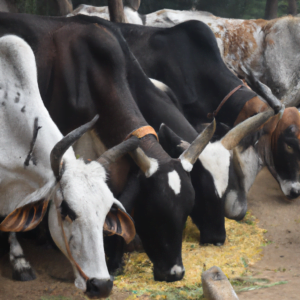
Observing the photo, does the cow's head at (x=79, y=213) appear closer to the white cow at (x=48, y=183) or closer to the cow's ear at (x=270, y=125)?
the white cow at (x=48, y=183)

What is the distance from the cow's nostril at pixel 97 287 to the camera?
2.05 metres

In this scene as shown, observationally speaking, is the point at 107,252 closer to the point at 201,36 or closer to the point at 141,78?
the point at 141,78

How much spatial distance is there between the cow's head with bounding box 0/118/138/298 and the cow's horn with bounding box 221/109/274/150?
1.34 meters

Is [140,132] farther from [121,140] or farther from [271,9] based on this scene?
[271,9]

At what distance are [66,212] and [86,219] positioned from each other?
0.43 feet

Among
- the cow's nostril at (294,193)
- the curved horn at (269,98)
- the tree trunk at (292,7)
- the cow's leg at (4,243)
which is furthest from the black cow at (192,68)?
the tree trunk at (292,7)

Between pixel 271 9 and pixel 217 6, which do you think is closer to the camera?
pixel 271 9

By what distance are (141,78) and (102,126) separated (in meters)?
0.62

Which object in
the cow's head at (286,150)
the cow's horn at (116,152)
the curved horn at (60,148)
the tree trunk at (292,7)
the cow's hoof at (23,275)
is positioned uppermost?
the curved horn at (60,148)

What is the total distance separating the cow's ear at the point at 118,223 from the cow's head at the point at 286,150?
8.53 feet

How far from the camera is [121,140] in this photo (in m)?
3.11

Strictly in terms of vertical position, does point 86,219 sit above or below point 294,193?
above

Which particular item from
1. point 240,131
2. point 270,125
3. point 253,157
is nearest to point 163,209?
point 240,131

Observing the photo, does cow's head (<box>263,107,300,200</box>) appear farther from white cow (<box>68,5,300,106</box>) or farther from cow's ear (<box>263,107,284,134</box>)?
Result: white cow (<box>68,5,300,106</box>)
